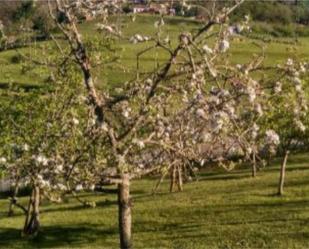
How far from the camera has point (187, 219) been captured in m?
31.7

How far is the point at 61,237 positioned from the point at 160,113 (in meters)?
19.8

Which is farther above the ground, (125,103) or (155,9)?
(155,9)

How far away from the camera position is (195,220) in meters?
31.3

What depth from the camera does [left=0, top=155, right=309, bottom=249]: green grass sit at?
27.4 metres

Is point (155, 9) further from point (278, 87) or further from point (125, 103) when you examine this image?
point (278, 87)

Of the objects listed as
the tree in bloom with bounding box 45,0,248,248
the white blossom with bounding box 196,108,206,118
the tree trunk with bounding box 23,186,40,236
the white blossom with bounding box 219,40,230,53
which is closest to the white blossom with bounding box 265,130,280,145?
the white blossom with bounding box 196,108,206,118

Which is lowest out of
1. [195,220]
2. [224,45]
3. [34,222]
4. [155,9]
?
[195,220]

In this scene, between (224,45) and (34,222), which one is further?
(34,222)

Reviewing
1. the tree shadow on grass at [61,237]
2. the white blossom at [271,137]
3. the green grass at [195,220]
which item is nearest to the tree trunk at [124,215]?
the white blossom at [271,137]

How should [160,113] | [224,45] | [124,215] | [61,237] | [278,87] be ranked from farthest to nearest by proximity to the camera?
1. [61,237]
2. [124,215]
3. [160,113]
4. [278,87]
5. [224,45]

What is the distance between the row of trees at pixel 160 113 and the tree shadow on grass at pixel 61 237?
1645cm

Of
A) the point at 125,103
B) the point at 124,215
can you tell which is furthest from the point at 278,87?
the point at 124,215

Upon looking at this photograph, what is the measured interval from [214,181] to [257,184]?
4.16 metres

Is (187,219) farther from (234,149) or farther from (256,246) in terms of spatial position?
(234,149)
